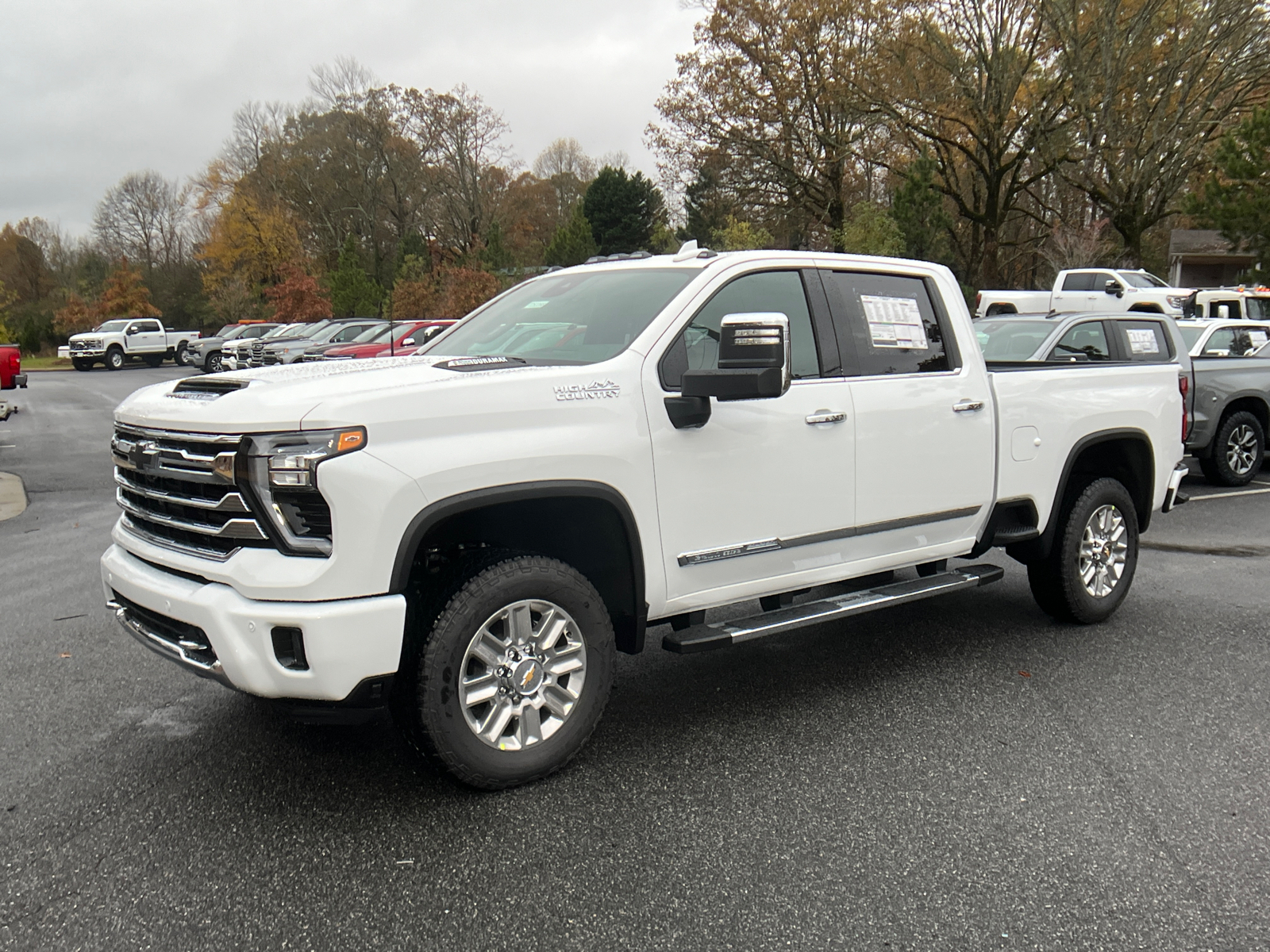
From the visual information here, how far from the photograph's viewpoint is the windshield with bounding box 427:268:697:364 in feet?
13.4

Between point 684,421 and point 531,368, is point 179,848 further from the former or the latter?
point 684,421

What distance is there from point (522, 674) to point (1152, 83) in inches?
1230

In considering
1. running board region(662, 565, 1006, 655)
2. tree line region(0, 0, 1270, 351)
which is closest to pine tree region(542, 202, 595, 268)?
tree line region(0, 0, 1270, 351)

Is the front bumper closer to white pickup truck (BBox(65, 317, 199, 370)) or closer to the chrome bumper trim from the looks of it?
the chrome bumper trim

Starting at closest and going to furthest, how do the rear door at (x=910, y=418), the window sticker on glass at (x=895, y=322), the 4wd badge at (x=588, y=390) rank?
the 4wd badge at (x=588, y=390), the rear door at (x=910, y=418), the window sticker on glass at (x=895, y=322)

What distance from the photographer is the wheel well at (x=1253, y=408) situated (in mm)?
10820

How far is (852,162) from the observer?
3616 centimetres

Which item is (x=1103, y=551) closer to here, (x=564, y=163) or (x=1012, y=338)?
(x=1012, y=338)

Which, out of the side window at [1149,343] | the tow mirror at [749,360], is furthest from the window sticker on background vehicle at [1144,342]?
the tow mirror at [749,360]

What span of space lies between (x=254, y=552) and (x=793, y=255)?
2655mm

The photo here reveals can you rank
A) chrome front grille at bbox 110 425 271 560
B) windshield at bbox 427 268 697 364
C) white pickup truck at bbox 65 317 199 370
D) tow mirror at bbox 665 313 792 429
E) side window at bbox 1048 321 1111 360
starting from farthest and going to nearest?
white pickup truck at bbox 65 317 199 370 < side window at bbox 1048 321 1111 360 < windshield at bbox 427 268 697 364 < tow mirror at bbox 665 313 792 429 < chrome front grille at bbox 110 425 271 560

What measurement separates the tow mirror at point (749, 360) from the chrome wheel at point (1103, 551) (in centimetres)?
288

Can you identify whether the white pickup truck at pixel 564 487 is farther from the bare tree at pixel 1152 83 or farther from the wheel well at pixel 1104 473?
the bare tree at pixel 1152 83

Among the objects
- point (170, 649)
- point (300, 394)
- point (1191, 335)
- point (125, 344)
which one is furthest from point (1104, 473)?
point (125, 344)
